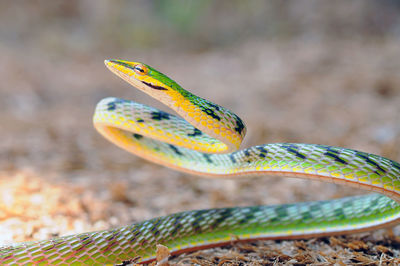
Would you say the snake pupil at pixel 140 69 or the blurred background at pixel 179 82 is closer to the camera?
the snake pupil at pixel 140 69

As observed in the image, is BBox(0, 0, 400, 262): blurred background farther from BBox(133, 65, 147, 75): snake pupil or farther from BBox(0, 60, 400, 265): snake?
BBox(133, 65, 147, 75): snake pupil

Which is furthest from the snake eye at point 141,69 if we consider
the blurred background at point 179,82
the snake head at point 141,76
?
the blurred background at point 179,82

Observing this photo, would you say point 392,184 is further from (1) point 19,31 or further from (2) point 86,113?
(1) point 19,31

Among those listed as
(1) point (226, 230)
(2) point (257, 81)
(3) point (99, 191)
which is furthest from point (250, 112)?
(1) point (226, 230)

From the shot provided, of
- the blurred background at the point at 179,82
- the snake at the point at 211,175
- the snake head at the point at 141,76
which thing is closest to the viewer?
the snake at the point at 211,175

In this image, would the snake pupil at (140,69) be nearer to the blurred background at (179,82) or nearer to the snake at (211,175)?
the snake at (211,175)

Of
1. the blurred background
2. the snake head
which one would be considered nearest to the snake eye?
the snake head
